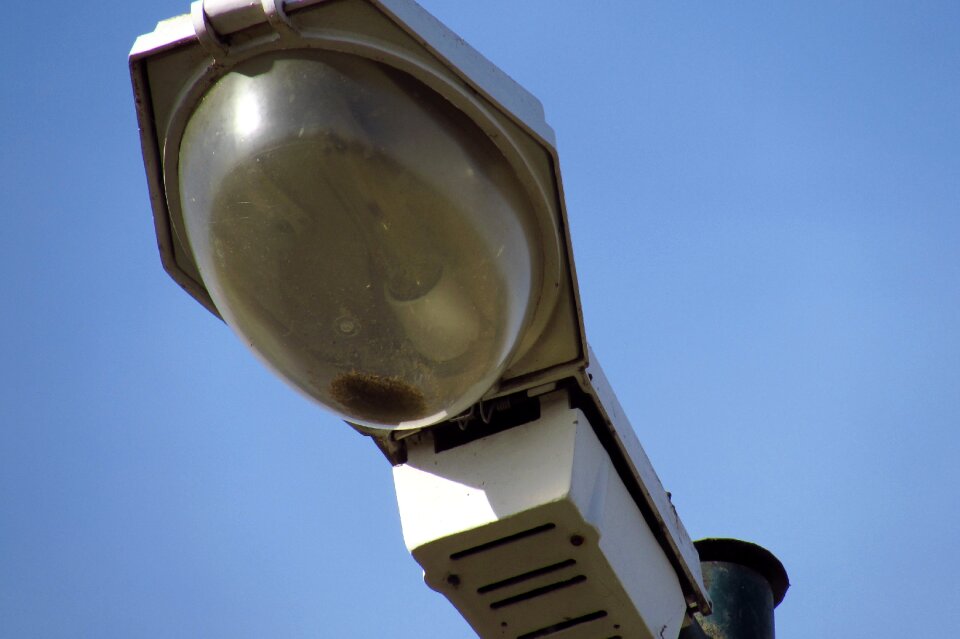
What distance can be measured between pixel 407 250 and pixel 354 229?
0.20 feet

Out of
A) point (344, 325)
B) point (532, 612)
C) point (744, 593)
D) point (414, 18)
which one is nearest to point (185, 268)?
point (344, 325)

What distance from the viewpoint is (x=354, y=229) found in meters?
1.64

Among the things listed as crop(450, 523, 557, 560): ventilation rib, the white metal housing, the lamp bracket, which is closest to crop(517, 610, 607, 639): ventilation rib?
the white metal housing

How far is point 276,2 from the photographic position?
5.62 feet

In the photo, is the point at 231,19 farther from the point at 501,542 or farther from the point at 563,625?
the point at 563,625

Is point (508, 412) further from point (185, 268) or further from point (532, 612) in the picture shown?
Result: point (185, 268)

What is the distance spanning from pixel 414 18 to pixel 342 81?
0.38 feet

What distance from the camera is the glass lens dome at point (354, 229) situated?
1.64 meters

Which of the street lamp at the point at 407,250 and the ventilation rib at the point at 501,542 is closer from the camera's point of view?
the street lamp at the point at 407,250

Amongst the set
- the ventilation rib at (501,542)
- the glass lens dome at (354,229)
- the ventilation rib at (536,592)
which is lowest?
the ventilation rib at (536,592)

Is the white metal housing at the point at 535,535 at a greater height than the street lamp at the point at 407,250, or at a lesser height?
lesser

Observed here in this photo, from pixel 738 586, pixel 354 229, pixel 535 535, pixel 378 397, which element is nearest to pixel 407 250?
pixel 354 229

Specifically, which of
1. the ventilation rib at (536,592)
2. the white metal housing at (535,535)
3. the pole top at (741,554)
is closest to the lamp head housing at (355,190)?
the white metal housing at (535,535)

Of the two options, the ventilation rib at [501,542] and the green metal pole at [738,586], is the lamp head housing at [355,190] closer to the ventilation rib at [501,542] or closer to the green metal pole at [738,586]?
the ventilation rib at [501,542]
